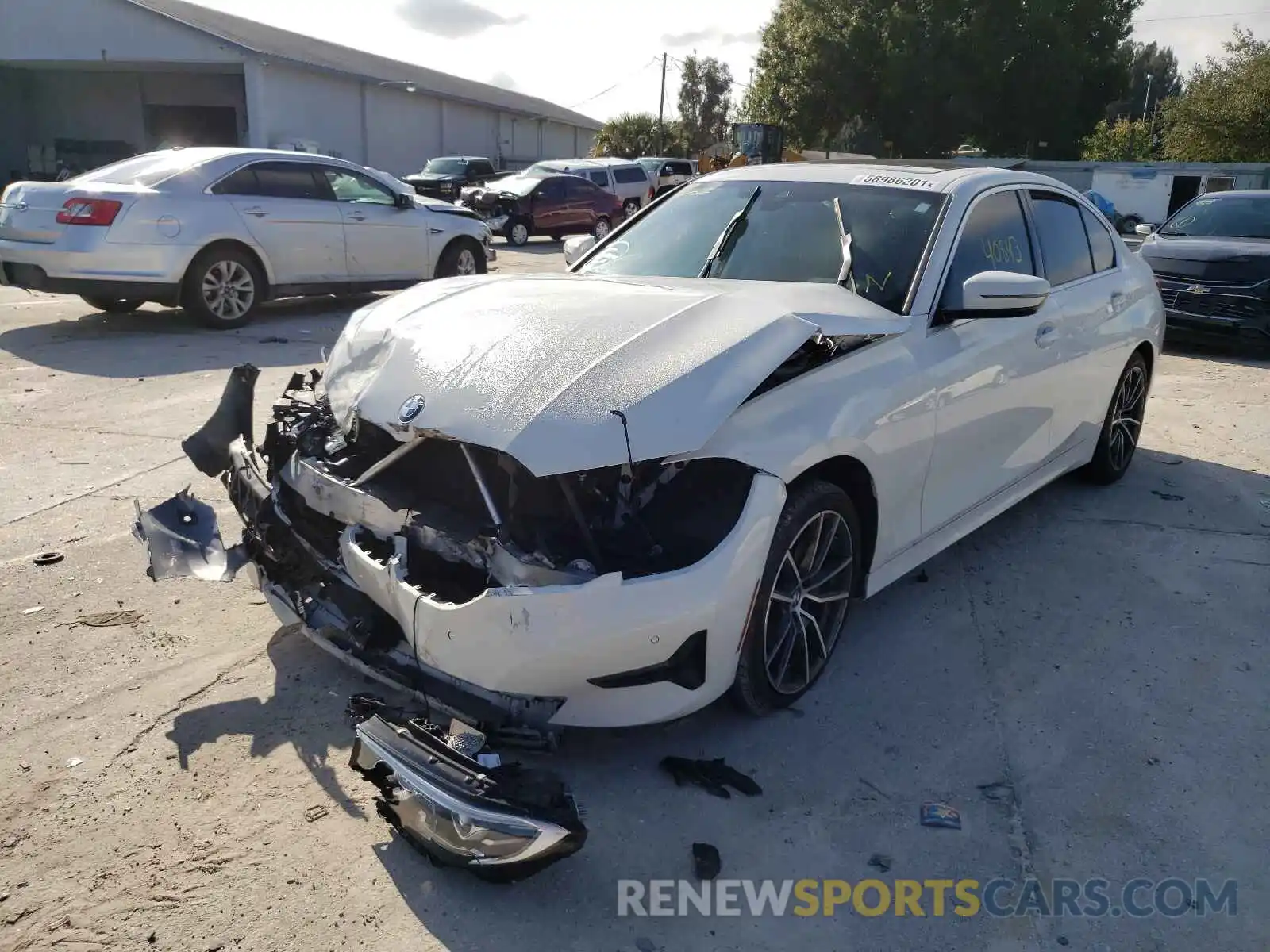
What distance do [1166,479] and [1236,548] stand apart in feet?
3.79

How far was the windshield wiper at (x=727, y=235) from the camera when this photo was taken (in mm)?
4207

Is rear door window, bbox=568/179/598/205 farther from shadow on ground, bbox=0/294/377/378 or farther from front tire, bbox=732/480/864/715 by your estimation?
front tire, bbox=732/480/864/715

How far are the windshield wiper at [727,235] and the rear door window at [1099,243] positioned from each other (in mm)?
2006

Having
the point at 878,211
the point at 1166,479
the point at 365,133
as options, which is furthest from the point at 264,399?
the point at 365,133

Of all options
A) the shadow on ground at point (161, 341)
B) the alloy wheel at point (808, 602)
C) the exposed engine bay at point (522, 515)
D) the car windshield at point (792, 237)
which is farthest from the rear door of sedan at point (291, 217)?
the alloy wheel at point (808, 602)

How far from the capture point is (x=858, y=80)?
3934cm

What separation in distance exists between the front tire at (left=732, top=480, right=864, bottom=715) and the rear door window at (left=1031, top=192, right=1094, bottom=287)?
2.17 metres

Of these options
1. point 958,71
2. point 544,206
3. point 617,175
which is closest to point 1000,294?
point 544,206

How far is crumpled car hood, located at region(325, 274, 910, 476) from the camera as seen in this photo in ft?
9.04

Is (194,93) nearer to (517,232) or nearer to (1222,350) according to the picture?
(517,232)

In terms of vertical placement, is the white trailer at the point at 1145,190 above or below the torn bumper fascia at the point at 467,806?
above

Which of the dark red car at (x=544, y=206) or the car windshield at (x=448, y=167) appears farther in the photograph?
the car windshield at (x=448, y=167)

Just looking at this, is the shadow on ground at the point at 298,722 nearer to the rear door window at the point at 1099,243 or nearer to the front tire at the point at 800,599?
the front tire at the point at 800,599

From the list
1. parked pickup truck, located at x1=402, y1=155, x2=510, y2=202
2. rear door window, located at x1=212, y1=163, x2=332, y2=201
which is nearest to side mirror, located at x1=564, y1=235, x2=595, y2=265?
rear door window, located at x1=212, y1=163, x2=332, y2=201
